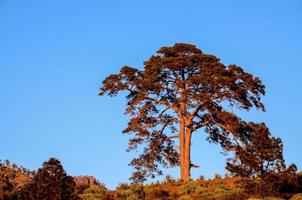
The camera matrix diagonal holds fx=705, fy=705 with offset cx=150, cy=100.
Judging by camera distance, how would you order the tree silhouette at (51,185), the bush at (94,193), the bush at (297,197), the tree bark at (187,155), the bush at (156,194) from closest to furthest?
the tree silhouette at (51,185), the bush at (297,197), the bush at (156,194), the bush at (94,193), the tree bark at (187,155)

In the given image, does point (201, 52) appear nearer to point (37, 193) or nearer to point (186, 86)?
point (186, 86)

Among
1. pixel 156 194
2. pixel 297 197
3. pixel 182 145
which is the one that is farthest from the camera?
pixel 182 145

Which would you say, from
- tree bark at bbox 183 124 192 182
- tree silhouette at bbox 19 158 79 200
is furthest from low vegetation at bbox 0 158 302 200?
tree bark at bbox 183 124 192 182

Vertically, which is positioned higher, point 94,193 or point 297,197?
point 94,193

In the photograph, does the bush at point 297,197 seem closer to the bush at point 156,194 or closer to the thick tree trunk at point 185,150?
the bush at point 156,194

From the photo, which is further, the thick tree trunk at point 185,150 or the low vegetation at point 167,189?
the thick tree trunk at point 185,150

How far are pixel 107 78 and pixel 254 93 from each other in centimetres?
1194

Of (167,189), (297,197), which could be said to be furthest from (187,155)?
(297,197)

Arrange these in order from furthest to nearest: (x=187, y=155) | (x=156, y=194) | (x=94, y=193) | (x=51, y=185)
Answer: (x=187, y=155) < (x=94, y=193) < (x=156, y=194) < (x=51, y=185)

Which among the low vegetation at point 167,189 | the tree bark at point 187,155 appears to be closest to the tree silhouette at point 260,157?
the low vegetation at point 167,189

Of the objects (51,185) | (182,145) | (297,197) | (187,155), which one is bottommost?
(297,197)

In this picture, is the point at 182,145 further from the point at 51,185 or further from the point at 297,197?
the point at 51,185

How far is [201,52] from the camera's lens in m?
56.9

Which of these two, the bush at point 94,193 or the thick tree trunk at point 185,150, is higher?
the thick tree trunk at point 185,150
